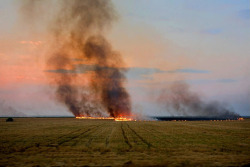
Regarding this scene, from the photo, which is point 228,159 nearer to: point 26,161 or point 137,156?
point 137,156

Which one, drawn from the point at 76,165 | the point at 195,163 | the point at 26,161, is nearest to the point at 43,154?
the point at 26,161

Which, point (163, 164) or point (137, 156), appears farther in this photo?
point (137, 156)

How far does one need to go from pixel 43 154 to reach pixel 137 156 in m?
8.40

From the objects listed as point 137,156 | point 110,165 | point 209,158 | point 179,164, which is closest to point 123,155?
point 137,156

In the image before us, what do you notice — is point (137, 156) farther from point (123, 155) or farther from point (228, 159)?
point (228, 159)

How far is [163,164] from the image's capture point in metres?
16.7

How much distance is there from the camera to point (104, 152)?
21.9 m

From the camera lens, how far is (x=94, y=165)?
16328mm

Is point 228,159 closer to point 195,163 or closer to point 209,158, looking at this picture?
point 209,158

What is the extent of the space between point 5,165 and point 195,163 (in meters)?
13.5

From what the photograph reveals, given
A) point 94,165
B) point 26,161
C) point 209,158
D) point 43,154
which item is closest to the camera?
point 94,165

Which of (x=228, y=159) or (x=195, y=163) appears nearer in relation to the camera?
(x=195, y=163)

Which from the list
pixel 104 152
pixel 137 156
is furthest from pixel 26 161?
pixel 137 156

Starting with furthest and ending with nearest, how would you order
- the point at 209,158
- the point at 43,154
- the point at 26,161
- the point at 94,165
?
1. the point at 43,154
2. the point at 209,158
3. the point at 26,161
4. the point at 94,165
